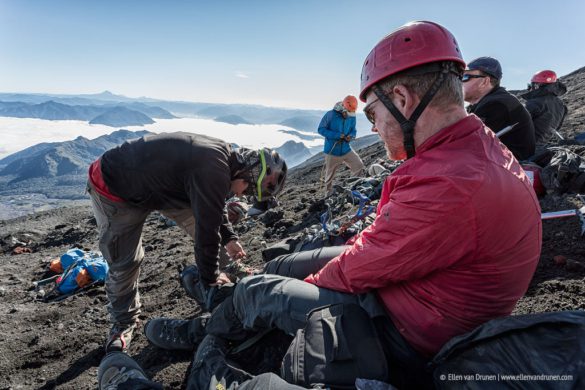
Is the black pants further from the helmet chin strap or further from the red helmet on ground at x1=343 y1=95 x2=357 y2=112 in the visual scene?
the red helmet on ground at x1=343 y1=95 x2=357 y2=112

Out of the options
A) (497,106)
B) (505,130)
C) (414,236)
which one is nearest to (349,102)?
(497,106)

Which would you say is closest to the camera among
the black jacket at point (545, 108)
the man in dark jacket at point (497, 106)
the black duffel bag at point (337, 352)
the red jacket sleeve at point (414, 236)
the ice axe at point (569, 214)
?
the red jacket sleeve at point (414, 236)

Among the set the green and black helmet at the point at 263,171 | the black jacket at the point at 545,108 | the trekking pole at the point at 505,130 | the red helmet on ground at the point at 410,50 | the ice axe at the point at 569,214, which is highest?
the black jacket at the point at 545,108

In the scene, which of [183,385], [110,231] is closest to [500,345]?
[183,385]

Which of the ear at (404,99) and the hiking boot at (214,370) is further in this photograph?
the hiking boot at (214,370)

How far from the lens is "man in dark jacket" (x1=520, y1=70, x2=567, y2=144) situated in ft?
26.0

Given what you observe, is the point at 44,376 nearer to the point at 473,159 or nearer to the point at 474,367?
the point at 474,367

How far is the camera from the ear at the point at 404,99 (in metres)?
2.40

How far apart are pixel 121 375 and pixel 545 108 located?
971 cm

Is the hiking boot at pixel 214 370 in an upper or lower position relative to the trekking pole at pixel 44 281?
upper

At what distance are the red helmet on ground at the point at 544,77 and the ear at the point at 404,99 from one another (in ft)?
27.3

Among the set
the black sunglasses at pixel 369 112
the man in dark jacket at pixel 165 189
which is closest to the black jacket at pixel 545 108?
the man in dark jacket at pixel 165 189

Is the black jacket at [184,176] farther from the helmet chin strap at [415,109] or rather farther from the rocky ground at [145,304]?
the helmet chin strap at [415,109]

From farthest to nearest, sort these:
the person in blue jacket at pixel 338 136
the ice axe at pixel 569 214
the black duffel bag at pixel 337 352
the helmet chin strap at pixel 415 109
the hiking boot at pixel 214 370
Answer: the person in blue jacket at pixel 338 136, the ice axe at pixel 569 214, the hiking boot at pixel 214 370, the helmet chin strap at pixel 415 109, the black duffel bag at pixel 337 352
